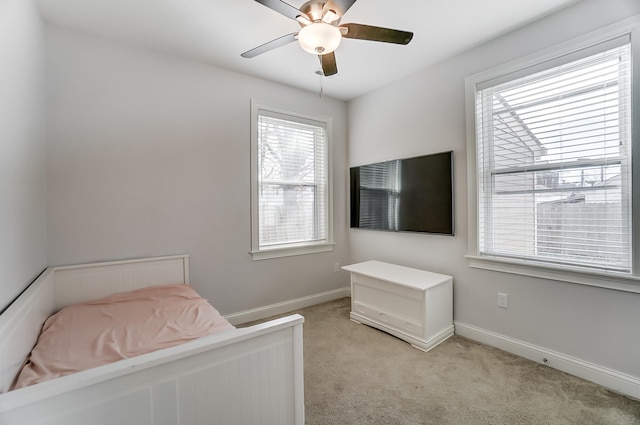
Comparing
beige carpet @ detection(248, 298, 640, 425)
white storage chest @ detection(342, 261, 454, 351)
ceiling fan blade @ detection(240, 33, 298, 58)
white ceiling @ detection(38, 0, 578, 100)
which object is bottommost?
beige carpet @ detection(248, 298, 640, 425)

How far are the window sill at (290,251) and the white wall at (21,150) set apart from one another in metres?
1.69

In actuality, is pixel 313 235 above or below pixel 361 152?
below

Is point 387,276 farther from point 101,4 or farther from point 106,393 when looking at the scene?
point 101,4

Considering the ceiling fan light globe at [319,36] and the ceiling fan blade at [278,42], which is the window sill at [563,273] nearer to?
the ceiling fan light globe at [319,36]

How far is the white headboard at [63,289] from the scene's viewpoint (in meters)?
1.22

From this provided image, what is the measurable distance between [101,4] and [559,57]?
10.7ft

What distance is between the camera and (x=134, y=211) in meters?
2.42

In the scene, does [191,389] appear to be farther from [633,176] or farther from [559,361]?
[633,176]

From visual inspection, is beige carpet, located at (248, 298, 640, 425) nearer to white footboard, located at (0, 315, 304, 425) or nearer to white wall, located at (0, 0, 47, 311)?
white footboard, located at (0, 315, 304, 425)

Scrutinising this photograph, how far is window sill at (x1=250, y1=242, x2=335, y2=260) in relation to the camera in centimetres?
306

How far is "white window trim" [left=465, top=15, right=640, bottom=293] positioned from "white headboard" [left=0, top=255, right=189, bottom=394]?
266 centimetres

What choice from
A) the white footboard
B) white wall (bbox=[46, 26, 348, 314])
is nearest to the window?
white wall (bbox=[46, 26, 348, 314])

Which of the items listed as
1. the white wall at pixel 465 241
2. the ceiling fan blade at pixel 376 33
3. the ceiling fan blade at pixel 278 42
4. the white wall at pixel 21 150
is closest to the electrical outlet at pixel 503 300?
the white wall at pixel 465 241

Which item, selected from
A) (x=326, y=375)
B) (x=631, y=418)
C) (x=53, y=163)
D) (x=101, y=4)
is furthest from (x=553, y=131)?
(x=53, y=163)
